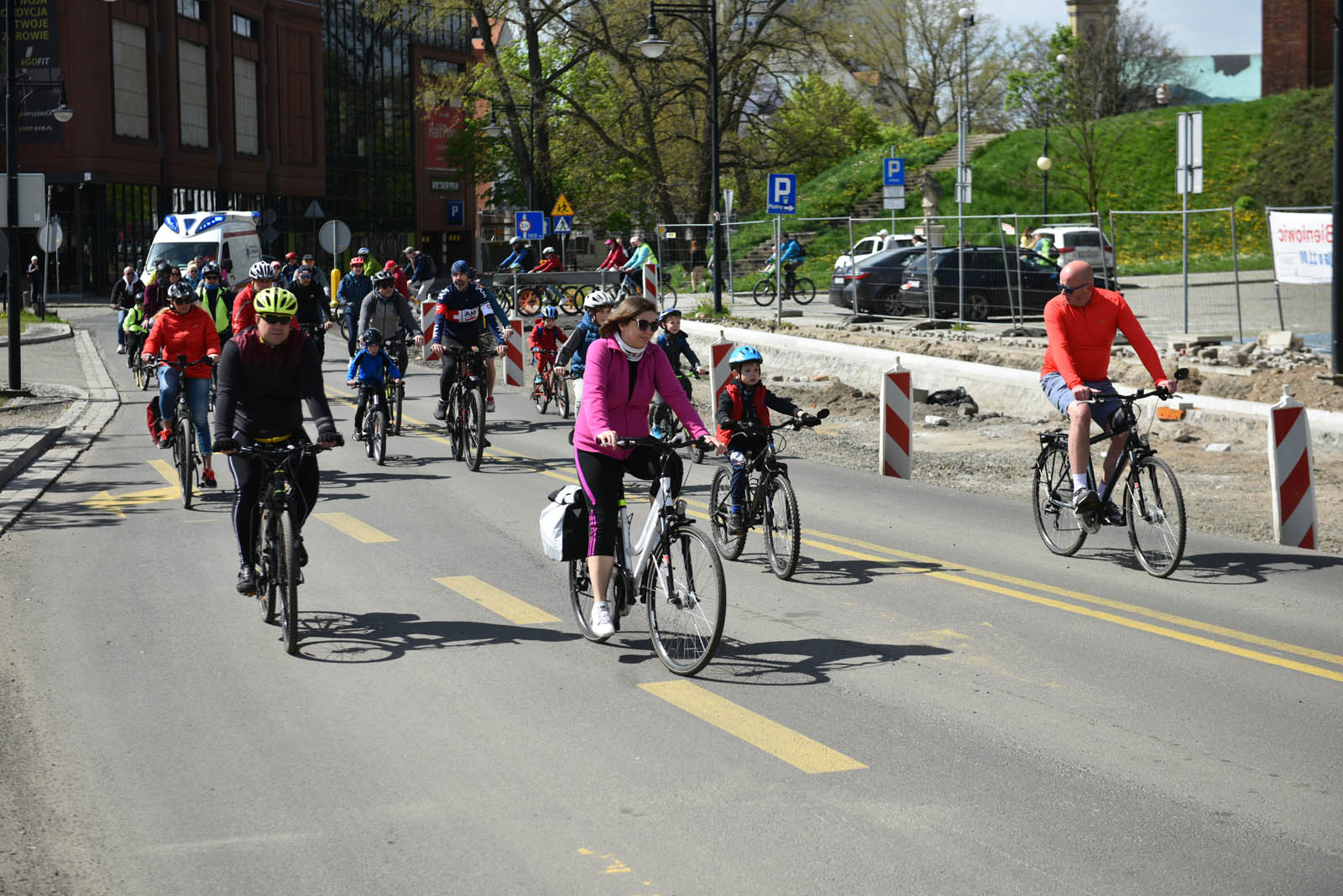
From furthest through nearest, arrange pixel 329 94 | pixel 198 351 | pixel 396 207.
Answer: pixel 396 207 < pixel 329 94 < pixel 198 351

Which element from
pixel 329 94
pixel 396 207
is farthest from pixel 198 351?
pixel 396 207

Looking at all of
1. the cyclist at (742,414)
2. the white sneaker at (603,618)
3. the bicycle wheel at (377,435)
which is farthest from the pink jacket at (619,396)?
the bicycle wheel at (377,435)

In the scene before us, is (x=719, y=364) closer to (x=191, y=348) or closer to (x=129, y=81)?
(x=191, y=348)

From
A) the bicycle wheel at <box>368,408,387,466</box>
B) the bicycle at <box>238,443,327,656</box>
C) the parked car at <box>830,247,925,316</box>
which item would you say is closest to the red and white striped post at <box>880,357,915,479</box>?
the bicycle wheel at <box>368,408,387,466</box>

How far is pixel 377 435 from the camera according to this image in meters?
15.7

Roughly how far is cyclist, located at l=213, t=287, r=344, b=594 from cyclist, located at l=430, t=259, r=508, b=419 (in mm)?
7430

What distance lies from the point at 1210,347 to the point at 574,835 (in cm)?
1815

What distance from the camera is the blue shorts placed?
9680mm

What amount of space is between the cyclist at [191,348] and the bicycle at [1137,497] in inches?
274

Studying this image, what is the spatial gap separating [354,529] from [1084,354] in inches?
213

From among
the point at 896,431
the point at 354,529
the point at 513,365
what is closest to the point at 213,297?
the point at 354,529

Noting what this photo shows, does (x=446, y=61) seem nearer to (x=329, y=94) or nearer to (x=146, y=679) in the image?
(x=329, y=94)

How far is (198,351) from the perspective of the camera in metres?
13.1

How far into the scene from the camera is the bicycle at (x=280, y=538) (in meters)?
7.48
